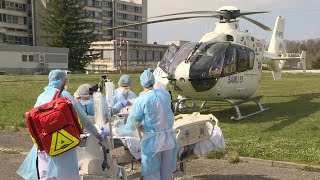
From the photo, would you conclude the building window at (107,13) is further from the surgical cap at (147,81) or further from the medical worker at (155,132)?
the medical worker at (155,132)

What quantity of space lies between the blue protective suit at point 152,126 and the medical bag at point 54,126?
3.46ft

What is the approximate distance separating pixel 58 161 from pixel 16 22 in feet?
276

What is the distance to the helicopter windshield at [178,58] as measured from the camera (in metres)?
13.1

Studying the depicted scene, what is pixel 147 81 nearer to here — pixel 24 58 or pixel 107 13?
pixel 24 58

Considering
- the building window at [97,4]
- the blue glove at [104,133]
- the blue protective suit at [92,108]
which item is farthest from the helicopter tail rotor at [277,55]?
the building window at [97,4]

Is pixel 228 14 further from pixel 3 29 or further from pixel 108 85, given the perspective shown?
pixel 3 29

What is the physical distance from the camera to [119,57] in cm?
8312

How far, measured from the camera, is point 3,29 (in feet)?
260

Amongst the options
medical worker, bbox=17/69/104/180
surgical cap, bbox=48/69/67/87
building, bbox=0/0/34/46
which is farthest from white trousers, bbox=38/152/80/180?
building, bbox=0/0/34/46

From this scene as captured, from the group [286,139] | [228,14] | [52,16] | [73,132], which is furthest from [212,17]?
[52,16]

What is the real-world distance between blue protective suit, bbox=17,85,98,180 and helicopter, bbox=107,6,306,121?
6.89 meters

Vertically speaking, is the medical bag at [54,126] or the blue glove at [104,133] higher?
the medical bag at [54,126]

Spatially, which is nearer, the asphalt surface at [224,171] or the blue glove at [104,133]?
the blue glove at [104,133]

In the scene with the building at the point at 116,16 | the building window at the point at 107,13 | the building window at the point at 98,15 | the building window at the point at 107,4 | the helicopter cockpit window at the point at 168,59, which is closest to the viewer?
the helicopter cockpit window at the point at 168,59
